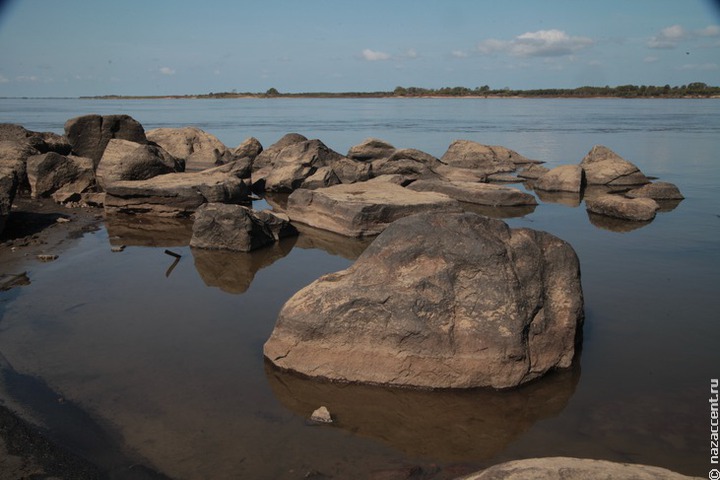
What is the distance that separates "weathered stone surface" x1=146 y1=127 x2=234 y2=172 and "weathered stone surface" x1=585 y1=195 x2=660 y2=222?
13130 millimetres

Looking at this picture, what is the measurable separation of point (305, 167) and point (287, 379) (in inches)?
483

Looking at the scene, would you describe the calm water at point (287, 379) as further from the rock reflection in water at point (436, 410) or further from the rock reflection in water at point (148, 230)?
the rock reflection in water at point (148, 230)

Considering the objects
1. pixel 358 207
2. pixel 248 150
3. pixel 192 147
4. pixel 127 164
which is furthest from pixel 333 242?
pixel 192 147

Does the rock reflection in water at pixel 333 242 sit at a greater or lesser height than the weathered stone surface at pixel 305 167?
lesser

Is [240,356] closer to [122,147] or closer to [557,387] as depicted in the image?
[557,387]

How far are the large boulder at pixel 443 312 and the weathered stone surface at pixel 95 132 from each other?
1392 cm

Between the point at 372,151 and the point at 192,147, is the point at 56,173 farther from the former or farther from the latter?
the point at 372,151

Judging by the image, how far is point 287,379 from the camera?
19.8 feet

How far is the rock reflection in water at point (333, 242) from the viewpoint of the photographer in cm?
1085

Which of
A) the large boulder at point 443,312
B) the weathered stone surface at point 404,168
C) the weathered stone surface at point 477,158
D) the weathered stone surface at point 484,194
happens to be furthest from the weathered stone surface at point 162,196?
the weathered stone surface at point 477,158

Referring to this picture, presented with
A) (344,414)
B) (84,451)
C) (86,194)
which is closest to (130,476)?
(84,451)

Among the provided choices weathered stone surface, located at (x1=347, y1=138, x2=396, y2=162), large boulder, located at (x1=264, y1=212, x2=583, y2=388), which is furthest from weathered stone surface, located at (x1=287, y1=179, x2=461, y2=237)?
weathered stone surface, located at (x1=347, y1=138, x2=396, y2=162)

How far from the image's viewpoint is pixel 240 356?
653 cm

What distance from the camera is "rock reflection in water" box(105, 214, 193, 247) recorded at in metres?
11.5
